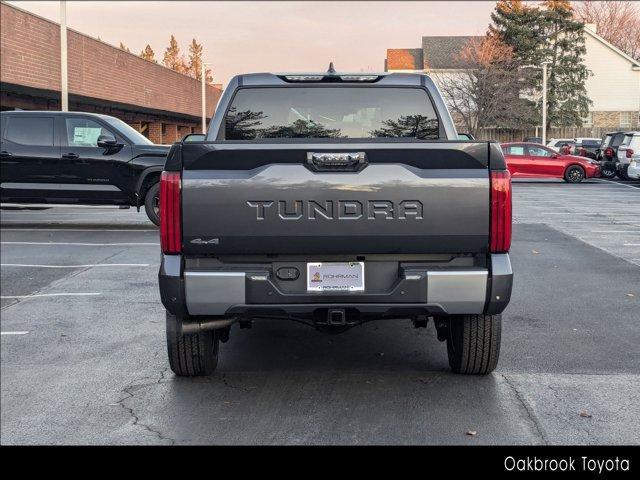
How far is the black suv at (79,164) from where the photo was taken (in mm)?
15891

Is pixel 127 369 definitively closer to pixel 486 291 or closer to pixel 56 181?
pixel 486 291

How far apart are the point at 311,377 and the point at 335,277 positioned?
3.75 feet

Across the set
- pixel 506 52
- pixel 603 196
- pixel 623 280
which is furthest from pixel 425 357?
pixel 506 52

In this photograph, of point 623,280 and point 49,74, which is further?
point 49,74

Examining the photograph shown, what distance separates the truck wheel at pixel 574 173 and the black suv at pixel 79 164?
20131 millimetres

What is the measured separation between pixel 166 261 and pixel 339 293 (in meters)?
1.04

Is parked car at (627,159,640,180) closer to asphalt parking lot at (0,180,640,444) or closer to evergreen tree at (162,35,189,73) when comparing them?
asphalt parking lot at (0,180,640,444)

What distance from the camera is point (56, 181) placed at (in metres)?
16.0

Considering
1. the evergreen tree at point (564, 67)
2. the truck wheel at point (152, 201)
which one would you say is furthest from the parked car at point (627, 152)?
the evergreen tree at point (564, 67)

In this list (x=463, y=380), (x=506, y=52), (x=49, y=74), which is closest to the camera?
(x=463, y=380)

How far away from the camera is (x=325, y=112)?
6.76 metres

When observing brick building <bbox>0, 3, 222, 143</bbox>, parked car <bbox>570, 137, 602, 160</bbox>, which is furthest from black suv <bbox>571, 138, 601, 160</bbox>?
brick building <bbox>0, 3, 222, 143</bbox>

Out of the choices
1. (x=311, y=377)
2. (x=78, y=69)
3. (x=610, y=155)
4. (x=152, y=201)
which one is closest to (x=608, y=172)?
(x=610, y=155)

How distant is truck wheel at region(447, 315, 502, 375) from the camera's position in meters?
5.92
